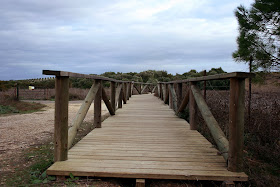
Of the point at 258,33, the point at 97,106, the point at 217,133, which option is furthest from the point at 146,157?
the point at 258,33

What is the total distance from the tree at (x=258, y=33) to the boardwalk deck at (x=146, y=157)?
6.60ft

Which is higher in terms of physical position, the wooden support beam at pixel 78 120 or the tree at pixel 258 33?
the tree at pixel 258 33

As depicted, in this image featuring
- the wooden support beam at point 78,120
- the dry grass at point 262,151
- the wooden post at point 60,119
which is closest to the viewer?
the dry grass at point 262,151

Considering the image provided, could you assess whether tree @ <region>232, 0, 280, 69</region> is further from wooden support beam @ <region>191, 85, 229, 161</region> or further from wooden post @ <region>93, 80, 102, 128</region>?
wooden post @ <region>93, 80, 102, 128</region>

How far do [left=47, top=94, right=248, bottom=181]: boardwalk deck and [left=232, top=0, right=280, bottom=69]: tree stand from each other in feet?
6.60

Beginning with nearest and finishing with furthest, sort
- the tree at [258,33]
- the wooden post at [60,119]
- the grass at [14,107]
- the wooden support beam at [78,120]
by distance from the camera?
the wooden post at [60,119], the wooden support beam at [78,120], the tree at [258,33], the grass at [14,107]

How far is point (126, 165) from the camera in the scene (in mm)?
2986

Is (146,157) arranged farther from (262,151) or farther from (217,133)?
(262,151)

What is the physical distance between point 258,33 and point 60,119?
419 centimetres

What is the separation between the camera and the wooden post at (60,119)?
121 inches

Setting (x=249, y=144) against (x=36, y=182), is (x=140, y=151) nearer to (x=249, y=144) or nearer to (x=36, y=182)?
(x=36, y=182)

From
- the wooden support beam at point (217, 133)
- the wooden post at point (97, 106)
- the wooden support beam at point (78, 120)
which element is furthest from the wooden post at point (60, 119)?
the wooden support beam at point (217, 133)

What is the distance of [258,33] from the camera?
15.9 ft

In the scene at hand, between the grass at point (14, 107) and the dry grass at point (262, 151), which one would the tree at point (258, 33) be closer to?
the dry grass at point (262, 151)
